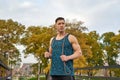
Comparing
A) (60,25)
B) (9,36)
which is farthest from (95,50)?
(60,25)

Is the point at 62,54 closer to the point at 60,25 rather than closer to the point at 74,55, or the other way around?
the point at 74,55

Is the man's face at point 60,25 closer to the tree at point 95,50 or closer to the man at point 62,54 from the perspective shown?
the man at point 62,54

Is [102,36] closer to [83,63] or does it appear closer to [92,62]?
[92,62]

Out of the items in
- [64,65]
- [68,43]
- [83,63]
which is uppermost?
[83,63]

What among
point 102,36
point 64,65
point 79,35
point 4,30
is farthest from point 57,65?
point 102,36

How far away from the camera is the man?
555 cm

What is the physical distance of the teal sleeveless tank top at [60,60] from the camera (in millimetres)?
5555

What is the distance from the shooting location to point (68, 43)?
18.6 feet

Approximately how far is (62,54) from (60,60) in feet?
0.32

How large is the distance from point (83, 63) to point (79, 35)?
212 inches

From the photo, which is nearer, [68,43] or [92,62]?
[68,43]

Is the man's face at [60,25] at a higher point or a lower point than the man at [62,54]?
higher

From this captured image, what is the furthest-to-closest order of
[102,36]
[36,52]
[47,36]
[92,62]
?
[102,36] → [92,62] → [36,52] → [47,36]

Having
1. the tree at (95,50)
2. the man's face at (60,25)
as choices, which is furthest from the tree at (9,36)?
the man's face at (60,25)
